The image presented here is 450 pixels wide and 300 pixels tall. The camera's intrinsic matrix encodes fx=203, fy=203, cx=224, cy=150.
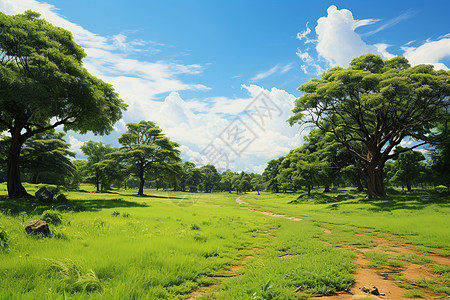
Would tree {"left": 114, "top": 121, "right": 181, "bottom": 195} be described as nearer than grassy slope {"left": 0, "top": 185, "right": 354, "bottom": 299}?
No

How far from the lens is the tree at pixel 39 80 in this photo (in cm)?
1413

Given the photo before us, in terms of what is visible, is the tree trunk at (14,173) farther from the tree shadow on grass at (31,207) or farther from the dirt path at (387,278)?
the dirt path at (387,278)

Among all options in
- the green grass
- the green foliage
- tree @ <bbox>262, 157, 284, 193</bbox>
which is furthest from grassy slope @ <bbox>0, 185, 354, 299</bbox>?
tree @ <bbox>262, 157, 284, 193</bbox>

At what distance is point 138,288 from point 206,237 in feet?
16.5

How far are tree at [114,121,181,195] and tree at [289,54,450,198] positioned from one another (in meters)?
26.1

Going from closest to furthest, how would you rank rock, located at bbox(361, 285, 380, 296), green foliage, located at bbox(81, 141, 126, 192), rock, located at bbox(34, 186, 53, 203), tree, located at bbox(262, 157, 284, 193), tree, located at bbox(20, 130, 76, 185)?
rock, located at bbox(361, 285, 380, 296), rock, located at bbox(34, 186, 53, 203), tree, located at bbox(20, 130, 76, 185), green foliage, located at bbox(81, 141, 126, 192), tree, located at bbox(262, 157, 284, 193)

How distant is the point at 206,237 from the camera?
893 cm

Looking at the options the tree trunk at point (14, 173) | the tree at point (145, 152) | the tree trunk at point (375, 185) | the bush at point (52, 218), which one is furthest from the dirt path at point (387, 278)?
the tree at point (145, 152)

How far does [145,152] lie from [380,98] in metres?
37.0

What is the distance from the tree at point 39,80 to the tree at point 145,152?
1727 centimetres

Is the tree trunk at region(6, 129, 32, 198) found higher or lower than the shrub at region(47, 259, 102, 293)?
higher

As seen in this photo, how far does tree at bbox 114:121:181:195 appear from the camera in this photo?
1558 inches

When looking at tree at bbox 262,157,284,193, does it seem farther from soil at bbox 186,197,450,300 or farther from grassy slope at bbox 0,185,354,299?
grassy slope at bbox 0,185,354,299

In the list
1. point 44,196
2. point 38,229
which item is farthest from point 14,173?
point 38,229
